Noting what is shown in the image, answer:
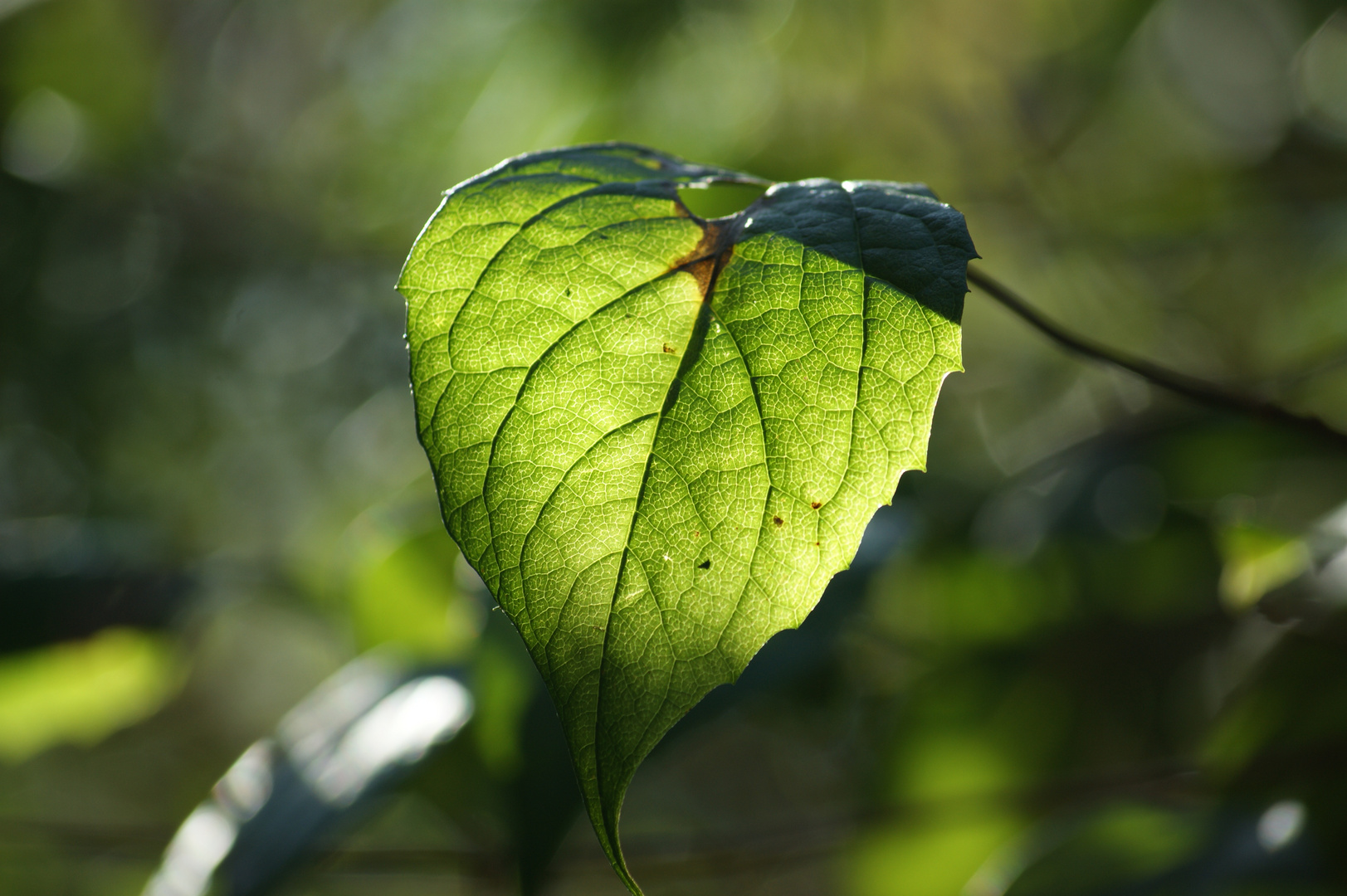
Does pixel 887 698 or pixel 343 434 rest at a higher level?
pixel 343 434

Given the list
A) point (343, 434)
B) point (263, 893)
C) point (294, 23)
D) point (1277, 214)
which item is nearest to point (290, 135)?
point (294, 23)

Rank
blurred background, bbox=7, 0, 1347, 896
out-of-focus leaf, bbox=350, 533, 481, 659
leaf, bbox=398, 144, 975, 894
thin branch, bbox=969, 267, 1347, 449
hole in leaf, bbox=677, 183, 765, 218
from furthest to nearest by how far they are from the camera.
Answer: hole in leaf, bbox=677, 183, 765, 218
out-of-focus leaf, bbox=350, 533, 481, 659
blurred background, bbox=7, 0, 1347, 896
thin branch, bbox=969, 267, 1347, 449
leaf, bbox=398, 144, 975, 894

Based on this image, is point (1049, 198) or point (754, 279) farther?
point (1049, 198)

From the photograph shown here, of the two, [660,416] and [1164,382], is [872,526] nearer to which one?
[1164,382]

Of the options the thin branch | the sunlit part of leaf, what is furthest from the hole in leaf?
the sunlit part of leaf

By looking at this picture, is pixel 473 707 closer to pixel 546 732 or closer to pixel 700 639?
pixel 546 732

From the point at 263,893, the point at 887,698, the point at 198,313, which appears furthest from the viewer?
the point at 198,313

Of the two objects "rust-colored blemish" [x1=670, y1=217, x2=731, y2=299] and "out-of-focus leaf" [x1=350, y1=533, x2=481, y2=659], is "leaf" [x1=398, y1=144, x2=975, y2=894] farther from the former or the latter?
"out-of-focus leaf" [x1=350, y1=533, x2=481, y2=659]
